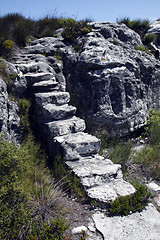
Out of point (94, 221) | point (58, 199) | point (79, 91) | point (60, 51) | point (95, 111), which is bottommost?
point (94, 221)

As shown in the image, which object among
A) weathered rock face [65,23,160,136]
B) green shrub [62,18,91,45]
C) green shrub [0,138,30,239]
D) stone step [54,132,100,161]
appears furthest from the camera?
green shrub [62,18,91,45]

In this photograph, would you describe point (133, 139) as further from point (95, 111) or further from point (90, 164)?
point (90, 164)

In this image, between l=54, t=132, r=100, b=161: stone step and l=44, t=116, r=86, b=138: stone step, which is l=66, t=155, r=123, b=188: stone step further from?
l=44, t=116, r=86, b=138: stone step

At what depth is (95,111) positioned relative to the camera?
27.7 ft

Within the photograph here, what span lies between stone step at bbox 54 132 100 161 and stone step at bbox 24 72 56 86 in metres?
2.67

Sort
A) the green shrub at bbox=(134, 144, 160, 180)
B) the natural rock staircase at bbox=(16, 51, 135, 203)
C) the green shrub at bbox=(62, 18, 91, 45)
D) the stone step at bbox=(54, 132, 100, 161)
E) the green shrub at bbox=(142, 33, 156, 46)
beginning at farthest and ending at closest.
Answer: the green shrub at bbox=(142, 33, 156, 46) → the green shrub at bbox=(62, 18, 91, 45) → the green shrub at bbox=(134, 144, 160, 180) → the stone step at bbox=(54, 132, 100, 161) → the natural rock staircase at bbox=(16, 51, 135, 203)

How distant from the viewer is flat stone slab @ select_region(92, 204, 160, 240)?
3.87 meters

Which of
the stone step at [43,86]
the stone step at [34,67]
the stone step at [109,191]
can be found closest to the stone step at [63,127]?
the stone step at [43,86]

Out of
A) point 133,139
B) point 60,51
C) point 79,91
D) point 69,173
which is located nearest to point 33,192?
point 69,173

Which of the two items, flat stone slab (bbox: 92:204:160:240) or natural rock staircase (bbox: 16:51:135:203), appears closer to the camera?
flat stone slab (bbox: 92:204:160:240)

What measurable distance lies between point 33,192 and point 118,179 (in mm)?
2120

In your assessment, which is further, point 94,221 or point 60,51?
point 60,51

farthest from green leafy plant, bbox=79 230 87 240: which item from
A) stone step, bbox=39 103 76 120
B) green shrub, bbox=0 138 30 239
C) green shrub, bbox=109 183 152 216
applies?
stone step, bbox=39 103 76 120

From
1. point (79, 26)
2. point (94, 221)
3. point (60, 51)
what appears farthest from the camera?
point (79, 26)
